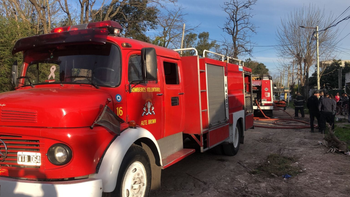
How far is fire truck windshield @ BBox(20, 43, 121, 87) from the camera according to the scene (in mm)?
3424

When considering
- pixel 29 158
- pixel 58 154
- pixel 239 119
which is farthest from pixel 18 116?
pixel 239 119

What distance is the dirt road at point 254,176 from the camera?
4.66 metres

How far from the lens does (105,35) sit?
11.0 ft

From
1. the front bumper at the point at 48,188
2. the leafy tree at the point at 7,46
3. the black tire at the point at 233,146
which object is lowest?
the black tire at the point at 233,146

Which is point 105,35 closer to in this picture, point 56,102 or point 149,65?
point 149,65

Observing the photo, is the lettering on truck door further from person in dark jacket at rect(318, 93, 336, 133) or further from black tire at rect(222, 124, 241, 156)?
person in dark jacket at rect(318, 93, 336, 133)

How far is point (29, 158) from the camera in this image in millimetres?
2682

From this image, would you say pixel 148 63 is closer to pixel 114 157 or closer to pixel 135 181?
pixel 114 157

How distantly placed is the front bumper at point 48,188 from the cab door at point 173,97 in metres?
1.98

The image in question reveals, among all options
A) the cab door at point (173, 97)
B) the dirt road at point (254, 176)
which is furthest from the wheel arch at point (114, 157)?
the dirt road at point (254, 176)

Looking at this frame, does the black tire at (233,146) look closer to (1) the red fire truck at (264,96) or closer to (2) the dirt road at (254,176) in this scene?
(2) the dirt road at (254,176)

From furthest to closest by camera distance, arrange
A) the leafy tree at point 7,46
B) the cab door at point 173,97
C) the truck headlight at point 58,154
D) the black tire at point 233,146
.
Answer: the leafy tree at point 7,46 → the black tire at point 233,146 → the cab door at point 173,97 → the truck headlight at point 58,154

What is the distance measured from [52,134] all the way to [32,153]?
12.3 inches

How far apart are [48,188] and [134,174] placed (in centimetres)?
110
